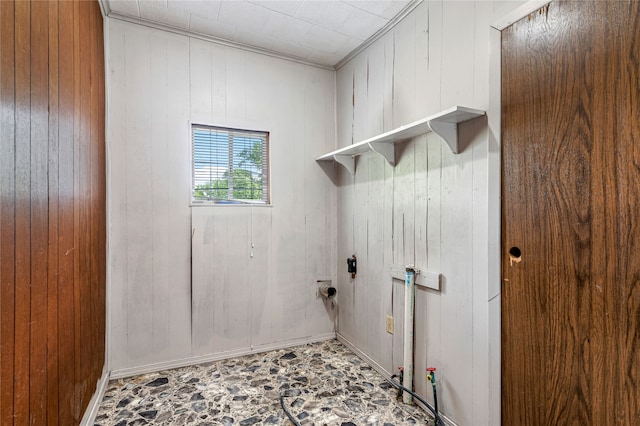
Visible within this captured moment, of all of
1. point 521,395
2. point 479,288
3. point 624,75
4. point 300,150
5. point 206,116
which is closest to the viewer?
point 624,75

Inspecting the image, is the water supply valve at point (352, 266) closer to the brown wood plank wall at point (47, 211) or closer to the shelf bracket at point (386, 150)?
the shelf bracket at point (386, 150)

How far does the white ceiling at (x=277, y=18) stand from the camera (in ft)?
7.25

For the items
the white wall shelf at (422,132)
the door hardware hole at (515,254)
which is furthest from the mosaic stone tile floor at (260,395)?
the white wall shelf at (422,132)

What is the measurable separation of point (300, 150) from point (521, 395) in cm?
239

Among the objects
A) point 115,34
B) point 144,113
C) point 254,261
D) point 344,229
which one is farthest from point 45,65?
point 344,229

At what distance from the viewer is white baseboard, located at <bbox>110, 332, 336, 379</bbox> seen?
7.88 feet

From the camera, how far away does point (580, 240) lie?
1.29m

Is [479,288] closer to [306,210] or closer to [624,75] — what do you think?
[624,75]

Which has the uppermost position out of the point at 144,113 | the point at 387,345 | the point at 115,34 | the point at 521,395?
the point at 115,34

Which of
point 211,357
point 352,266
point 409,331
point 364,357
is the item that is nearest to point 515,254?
point 409,331

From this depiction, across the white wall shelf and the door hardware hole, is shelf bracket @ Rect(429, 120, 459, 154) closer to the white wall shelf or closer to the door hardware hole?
the white wall shelf

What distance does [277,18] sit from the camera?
238 centimetres

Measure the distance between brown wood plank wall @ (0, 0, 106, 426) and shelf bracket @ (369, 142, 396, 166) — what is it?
5.70ft

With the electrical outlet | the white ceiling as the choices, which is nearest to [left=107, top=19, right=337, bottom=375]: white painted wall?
the white ceiling
